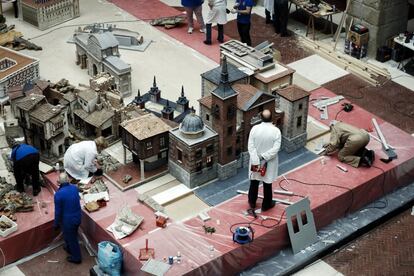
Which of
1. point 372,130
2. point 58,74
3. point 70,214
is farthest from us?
point 58,74

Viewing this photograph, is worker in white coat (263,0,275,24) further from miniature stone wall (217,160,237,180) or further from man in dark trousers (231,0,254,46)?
miniature stone wall (217,160,237,180)

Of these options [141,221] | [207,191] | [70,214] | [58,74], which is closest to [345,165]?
[207,191]

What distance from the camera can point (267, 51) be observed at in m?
18.4

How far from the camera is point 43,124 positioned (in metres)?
16.2

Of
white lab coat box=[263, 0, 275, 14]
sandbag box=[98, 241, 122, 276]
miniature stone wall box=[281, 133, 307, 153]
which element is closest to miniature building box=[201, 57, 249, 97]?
miniature stone wall box=[281, 133, 307, 153]

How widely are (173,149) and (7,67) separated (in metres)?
4.95

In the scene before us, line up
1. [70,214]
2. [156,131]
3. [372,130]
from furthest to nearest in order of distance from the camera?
[372,130]
[156,131]
[70,214]

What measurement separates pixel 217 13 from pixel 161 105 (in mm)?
3926

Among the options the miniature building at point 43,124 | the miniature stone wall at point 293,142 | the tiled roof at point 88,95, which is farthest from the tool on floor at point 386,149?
the miniature building at point 43,124

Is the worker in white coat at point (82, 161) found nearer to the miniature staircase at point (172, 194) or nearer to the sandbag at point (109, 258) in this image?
the miniature staircase at point (172, 194)

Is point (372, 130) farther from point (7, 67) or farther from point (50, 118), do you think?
point (7, 67)

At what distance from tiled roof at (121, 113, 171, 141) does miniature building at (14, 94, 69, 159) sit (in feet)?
4.30

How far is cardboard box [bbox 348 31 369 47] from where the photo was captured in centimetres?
2070

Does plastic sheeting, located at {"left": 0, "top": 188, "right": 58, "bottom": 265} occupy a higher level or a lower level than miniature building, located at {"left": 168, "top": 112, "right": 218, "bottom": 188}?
lower
